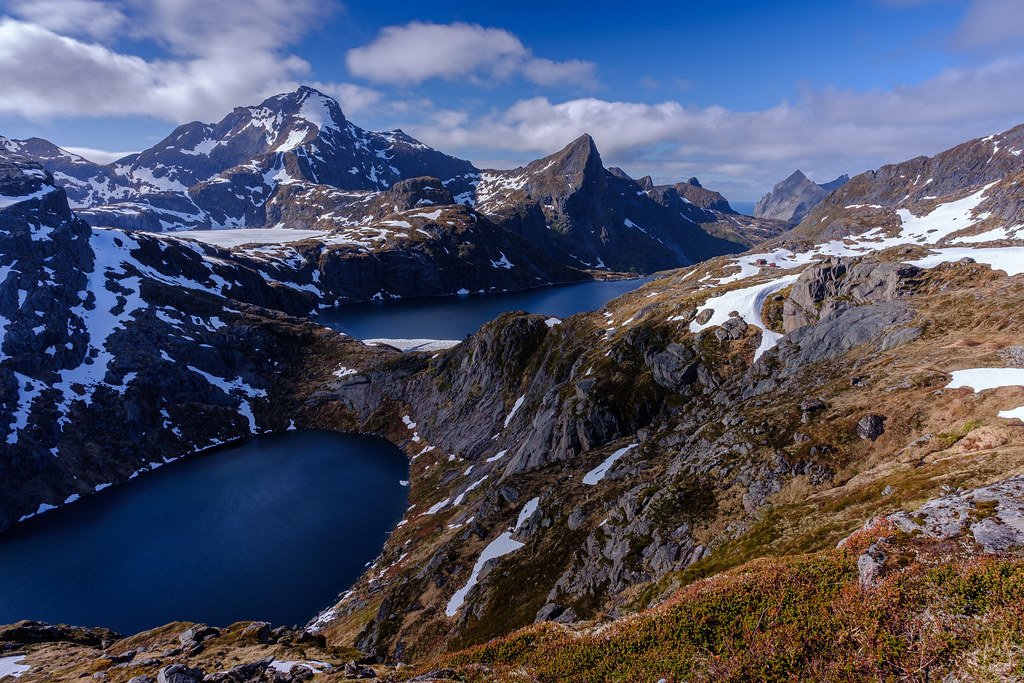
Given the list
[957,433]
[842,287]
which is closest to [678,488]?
[957,433]

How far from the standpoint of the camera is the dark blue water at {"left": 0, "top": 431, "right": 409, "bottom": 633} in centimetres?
6544

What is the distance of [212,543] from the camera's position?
77.5 meters

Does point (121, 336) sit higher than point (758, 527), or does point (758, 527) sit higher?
point (121, 336)

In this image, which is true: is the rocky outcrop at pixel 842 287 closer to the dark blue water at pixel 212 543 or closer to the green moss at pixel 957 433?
the green moss at pixel 957 433

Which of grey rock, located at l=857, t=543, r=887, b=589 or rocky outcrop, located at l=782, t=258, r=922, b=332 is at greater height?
rocky outcrop, located at l=782, t=258, r=922, b=332

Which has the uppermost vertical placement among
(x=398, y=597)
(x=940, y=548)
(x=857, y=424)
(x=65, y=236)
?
(x=65, y=236)

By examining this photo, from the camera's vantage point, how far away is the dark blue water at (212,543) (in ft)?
215

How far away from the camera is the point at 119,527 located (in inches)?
3420

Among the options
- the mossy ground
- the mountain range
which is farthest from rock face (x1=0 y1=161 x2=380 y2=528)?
the mossy ground

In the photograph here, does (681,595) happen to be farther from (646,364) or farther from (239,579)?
(239,579)

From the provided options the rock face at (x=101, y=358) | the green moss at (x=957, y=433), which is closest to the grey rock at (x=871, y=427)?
the green moss at (x=957, y=433)

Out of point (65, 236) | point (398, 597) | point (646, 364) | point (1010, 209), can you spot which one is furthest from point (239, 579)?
point (1010, 209)

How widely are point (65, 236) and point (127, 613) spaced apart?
476 ft

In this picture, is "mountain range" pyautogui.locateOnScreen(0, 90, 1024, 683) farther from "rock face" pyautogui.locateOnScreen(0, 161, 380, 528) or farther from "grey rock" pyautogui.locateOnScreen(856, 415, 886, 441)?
"rock face" pyautogui.locateOnScreen(0, 161, 380, 528)
